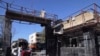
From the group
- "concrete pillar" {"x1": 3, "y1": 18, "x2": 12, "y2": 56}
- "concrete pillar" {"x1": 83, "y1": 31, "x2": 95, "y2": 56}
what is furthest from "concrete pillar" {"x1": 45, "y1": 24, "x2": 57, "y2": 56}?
"concrete pillar" {"x1": 83, "y1": 31, "x2": 95, "y2": 56}

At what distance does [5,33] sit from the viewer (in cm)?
2120

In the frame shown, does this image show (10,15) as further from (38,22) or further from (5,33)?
(38,22)

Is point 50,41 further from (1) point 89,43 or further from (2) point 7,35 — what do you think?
(1) point 89,43

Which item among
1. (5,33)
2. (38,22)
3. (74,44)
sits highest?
(38,22)

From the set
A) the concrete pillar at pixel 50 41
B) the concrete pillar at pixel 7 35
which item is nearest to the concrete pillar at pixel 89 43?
the concrete pillar at pixel 50 41

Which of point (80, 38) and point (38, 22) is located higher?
point (38, 22)

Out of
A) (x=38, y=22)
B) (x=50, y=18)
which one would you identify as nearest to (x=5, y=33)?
(x=38, y=22)

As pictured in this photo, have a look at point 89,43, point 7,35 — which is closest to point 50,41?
point 7,35

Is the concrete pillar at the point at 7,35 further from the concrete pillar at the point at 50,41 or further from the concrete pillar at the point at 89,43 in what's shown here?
the concrete pillar at the point at 89,43

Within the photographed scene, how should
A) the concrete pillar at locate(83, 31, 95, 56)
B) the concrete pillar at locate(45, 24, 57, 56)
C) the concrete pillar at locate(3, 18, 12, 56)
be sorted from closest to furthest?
the concrete pillar at locate(83, 31, 95, 56) → the concrete pillar at locate(3, 18, 12, 56) → the concrete pillar at locate(45, 24, 57, 56)

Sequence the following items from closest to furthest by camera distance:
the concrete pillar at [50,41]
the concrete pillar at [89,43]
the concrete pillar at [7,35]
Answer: the concrete pillar at [89,43], the concrete pillar at [7,35], the concrete pillar at [50,41]

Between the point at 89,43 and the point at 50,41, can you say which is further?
the point at 50,41

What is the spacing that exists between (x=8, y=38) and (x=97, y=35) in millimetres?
10844

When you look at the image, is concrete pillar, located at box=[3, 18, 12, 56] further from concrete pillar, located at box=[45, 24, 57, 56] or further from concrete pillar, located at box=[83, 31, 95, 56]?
concrete pillar, located at box=[83, 31, 95, 56]
